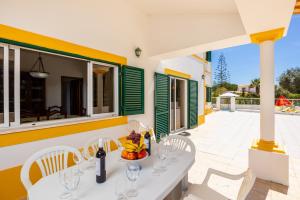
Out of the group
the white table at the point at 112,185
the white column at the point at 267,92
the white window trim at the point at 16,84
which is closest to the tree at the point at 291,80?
the white column at the point at 267,92

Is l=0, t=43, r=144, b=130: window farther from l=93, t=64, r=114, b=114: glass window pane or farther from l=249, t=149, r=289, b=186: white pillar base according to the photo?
l=249, t=149, r=289, b=186: white pillar base

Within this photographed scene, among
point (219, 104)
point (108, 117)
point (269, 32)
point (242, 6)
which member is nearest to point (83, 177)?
point (108, 117)

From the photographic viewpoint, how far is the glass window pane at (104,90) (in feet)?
10.8

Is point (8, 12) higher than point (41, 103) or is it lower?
higher

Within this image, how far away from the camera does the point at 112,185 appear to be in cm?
123

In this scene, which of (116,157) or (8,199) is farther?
(8,199)

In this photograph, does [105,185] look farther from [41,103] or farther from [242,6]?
[41,103]

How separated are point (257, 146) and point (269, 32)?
203cm

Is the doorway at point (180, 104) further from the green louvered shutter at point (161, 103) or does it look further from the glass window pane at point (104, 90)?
the glass window pane at point (104, 90)

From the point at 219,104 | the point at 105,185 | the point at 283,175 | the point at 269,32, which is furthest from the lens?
the point at 219,104

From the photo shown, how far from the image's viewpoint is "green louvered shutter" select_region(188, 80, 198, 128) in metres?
6.49

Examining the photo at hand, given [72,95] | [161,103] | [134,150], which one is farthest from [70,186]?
[72,95]

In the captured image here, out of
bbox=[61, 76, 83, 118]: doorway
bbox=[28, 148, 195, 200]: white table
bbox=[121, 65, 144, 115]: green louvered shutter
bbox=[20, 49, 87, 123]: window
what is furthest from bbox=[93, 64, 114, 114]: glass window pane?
bbox=[61, 76, 83, 118]: doorway

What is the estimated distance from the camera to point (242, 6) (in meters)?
2.03
